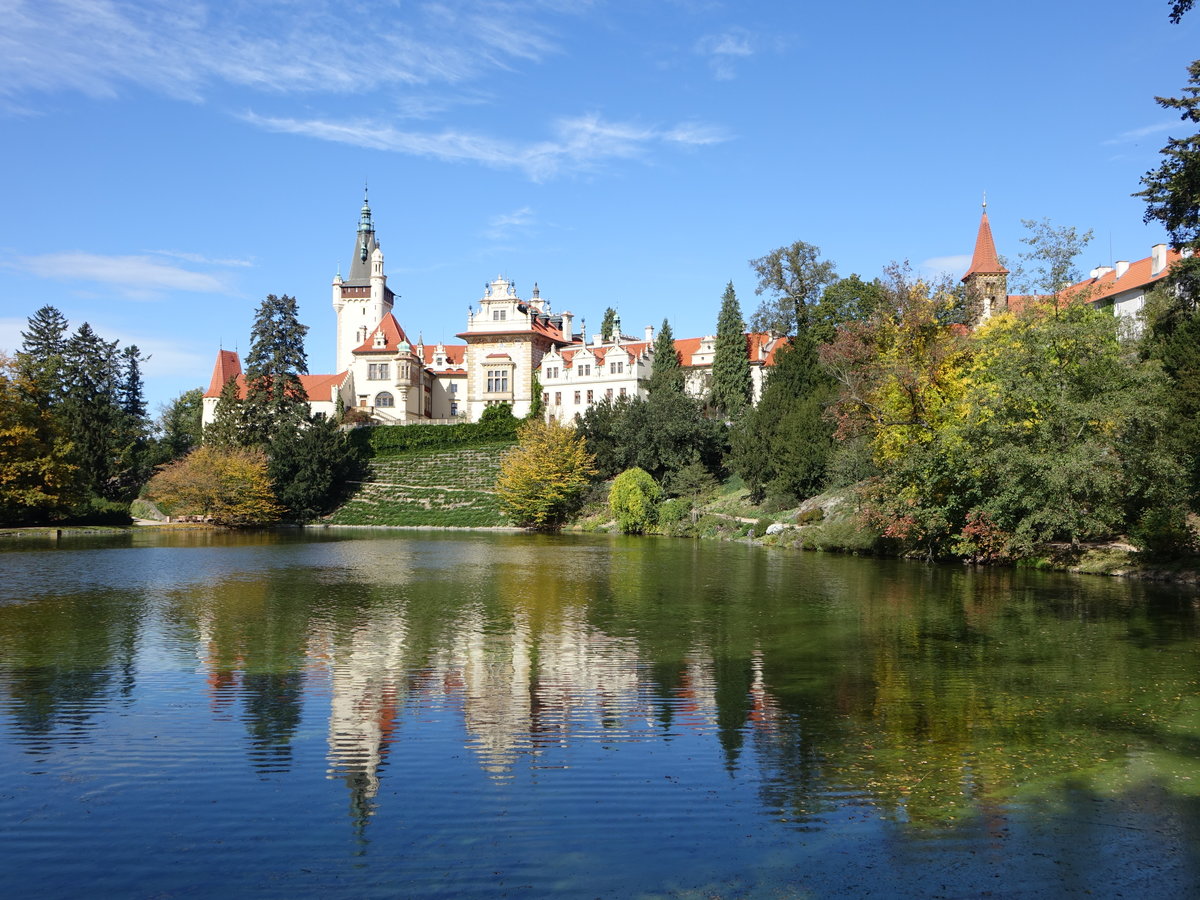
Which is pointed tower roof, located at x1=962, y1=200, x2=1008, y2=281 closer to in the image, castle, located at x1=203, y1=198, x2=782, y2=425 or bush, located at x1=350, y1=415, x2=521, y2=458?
castle, located at x1=203, y1=198, x2=782, y2=425

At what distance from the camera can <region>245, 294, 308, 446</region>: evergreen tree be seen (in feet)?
187

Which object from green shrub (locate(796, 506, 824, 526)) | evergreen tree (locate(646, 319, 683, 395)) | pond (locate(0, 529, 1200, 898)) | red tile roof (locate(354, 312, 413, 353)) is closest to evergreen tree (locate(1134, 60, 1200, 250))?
pond (locate(0, 529, 1200, 898))

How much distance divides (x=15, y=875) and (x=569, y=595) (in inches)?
587

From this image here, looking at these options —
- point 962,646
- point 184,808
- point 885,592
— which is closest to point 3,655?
point 184,808

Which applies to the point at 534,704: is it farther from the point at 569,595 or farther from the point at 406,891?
the point at 569,595

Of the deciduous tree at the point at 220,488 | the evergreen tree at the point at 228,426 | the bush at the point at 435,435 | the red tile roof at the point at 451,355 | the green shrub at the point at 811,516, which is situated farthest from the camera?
the red tile roof at the point at 451,355

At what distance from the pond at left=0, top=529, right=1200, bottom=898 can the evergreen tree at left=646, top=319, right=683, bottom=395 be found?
4164cm

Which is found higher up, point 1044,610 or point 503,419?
point 503,419

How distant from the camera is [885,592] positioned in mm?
21359

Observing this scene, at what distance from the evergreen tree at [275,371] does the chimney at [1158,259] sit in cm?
4860

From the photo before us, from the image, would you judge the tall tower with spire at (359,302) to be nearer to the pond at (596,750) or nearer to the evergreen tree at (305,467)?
the evergreen tree at (305,467)

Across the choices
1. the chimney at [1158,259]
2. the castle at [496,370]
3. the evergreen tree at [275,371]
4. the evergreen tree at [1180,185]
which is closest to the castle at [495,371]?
the castle at [496,370]

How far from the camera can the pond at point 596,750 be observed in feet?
20.0

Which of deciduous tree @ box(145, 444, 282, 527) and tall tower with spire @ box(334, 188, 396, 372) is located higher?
tall tower with spire @ box(334, 188, 396, 372)
